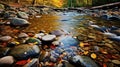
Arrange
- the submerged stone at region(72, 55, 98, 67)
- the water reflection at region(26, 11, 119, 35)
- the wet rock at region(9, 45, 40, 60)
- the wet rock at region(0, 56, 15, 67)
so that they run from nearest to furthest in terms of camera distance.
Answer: the wet rock at region(0, 56, 15, 67) < the submerged stone at region(72, 55, 98, 67) < the wet rock at region(9, 45, 40, 60) < the water reflection at region(26, 11, 119, 35)

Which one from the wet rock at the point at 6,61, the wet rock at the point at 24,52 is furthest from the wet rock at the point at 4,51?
the wet rock at the point at 6,61

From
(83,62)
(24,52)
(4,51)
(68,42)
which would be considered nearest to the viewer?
(83,62)

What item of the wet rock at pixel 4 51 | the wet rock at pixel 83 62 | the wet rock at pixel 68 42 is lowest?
the wet rock at pixel 83 62

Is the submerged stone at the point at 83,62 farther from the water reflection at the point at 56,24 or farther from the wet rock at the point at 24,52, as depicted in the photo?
the water reflection at the point at 56,24

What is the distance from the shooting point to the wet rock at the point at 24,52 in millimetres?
3172

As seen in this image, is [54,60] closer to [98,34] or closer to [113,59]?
[113,59]

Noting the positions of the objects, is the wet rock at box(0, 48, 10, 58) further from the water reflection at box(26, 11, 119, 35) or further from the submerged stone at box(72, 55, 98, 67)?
the water reflection at box(26, 11, 119, 35)

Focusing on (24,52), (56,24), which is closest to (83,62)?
(24,52)

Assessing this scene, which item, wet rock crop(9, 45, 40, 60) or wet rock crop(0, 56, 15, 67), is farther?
wet rock crop(9, 45, 40, 60)

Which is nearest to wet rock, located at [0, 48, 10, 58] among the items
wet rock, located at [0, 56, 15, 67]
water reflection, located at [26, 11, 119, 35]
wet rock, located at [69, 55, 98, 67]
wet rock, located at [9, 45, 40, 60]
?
wet rock, located at [9, 45, 40, 60]

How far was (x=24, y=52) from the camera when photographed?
3.24m

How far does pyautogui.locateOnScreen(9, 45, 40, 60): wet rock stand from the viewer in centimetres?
317

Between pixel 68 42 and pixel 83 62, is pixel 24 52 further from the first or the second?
pixel 68 42

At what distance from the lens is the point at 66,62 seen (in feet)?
10.3
